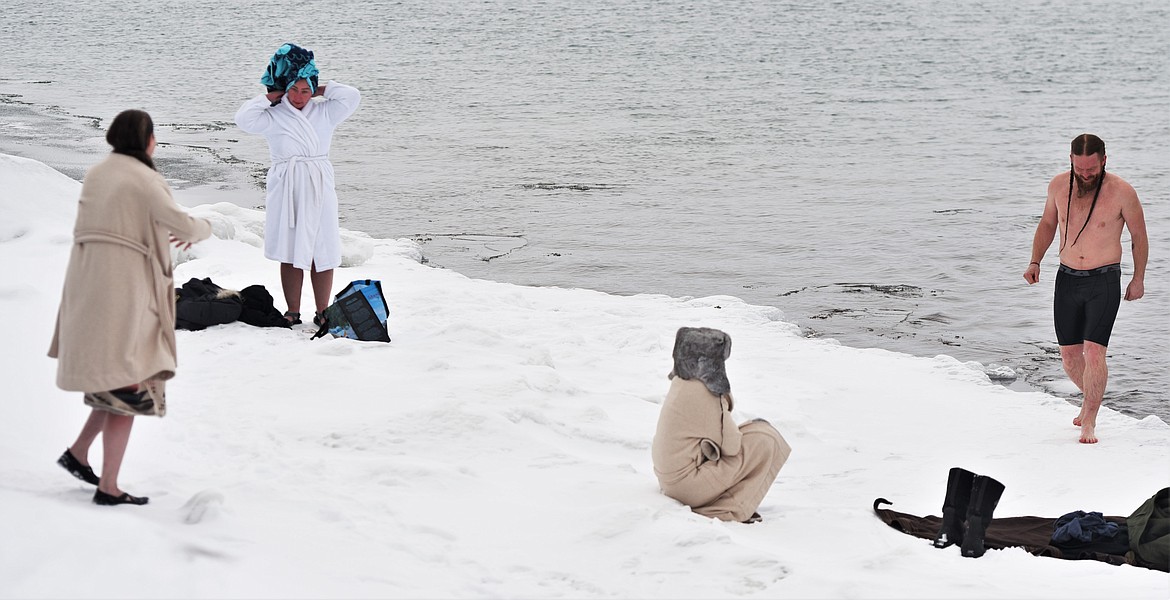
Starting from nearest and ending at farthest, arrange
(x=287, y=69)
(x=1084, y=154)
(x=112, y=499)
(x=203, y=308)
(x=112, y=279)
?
1. (x=112, y=279)
2. (x=112, y=499)
3. (x=1084, y=154)
4. (x=287, y=69)
5. (x=203, y=308)

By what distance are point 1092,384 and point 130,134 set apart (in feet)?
18.9

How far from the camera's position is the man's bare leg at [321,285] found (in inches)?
302

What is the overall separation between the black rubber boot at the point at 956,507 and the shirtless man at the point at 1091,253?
217 centimetres

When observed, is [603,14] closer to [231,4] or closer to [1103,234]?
[231,4]

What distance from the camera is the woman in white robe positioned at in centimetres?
724

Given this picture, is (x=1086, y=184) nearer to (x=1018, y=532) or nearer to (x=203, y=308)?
(x=1018, y=532)

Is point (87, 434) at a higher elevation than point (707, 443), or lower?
higher

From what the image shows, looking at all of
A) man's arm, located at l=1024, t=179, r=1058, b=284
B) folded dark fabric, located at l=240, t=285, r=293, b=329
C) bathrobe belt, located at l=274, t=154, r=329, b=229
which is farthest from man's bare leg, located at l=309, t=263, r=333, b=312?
man's arm, located at l=1024, t=179, r=1058, b=284

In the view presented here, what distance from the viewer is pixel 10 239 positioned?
8.83 meters

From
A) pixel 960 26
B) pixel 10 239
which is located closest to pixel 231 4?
pixel 960 26

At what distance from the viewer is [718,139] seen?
2281 centimetres

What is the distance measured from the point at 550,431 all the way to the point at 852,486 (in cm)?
176

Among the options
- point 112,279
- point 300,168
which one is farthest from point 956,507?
point 300,168

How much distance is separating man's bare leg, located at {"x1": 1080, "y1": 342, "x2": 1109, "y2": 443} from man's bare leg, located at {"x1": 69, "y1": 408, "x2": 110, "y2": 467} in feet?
18.8
